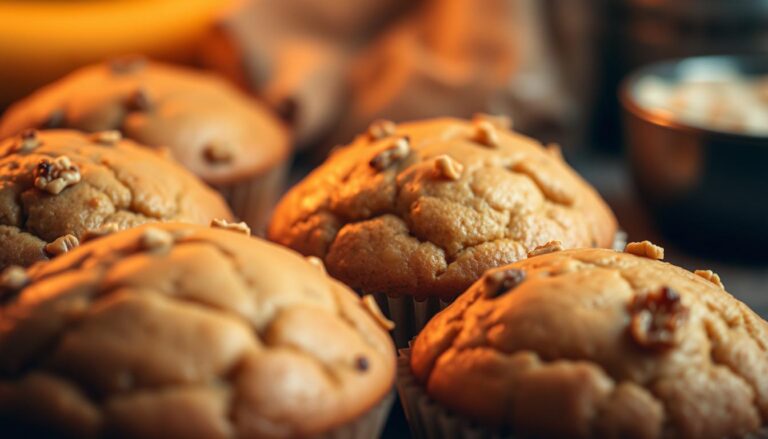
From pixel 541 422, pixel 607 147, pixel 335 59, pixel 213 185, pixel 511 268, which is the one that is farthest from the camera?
pixel 607 147

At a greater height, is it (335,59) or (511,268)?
(511,268)

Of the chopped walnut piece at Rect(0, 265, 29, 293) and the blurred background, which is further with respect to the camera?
the blurred background

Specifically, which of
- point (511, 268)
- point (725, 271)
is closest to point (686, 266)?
point (725, 271)

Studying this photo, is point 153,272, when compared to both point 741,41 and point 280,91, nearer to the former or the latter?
point 280,91

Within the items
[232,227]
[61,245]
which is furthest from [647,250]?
[61,245]

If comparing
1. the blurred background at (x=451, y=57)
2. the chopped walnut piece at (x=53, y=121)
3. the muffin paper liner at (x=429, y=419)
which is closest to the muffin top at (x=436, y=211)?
the muffin paper liner at (x=429, y=419)

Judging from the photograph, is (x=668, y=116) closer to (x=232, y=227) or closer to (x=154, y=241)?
(x=232, y=227)

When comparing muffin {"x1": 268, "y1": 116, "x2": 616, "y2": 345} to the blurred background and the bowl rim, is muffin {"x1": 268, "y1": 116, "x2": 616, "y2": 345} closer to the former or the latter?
the bowl rim

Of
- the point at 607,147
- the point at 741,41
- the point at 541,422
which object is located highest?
the point at 541,422

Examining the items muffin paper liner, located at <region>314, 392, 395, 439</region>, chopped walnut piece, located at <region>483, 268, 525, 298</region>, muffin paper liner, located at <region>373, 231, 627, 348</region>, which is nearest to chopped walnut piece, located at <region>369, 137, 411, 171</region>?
muffin paper liner, located at <region>373, 231, 627, 348</region>
